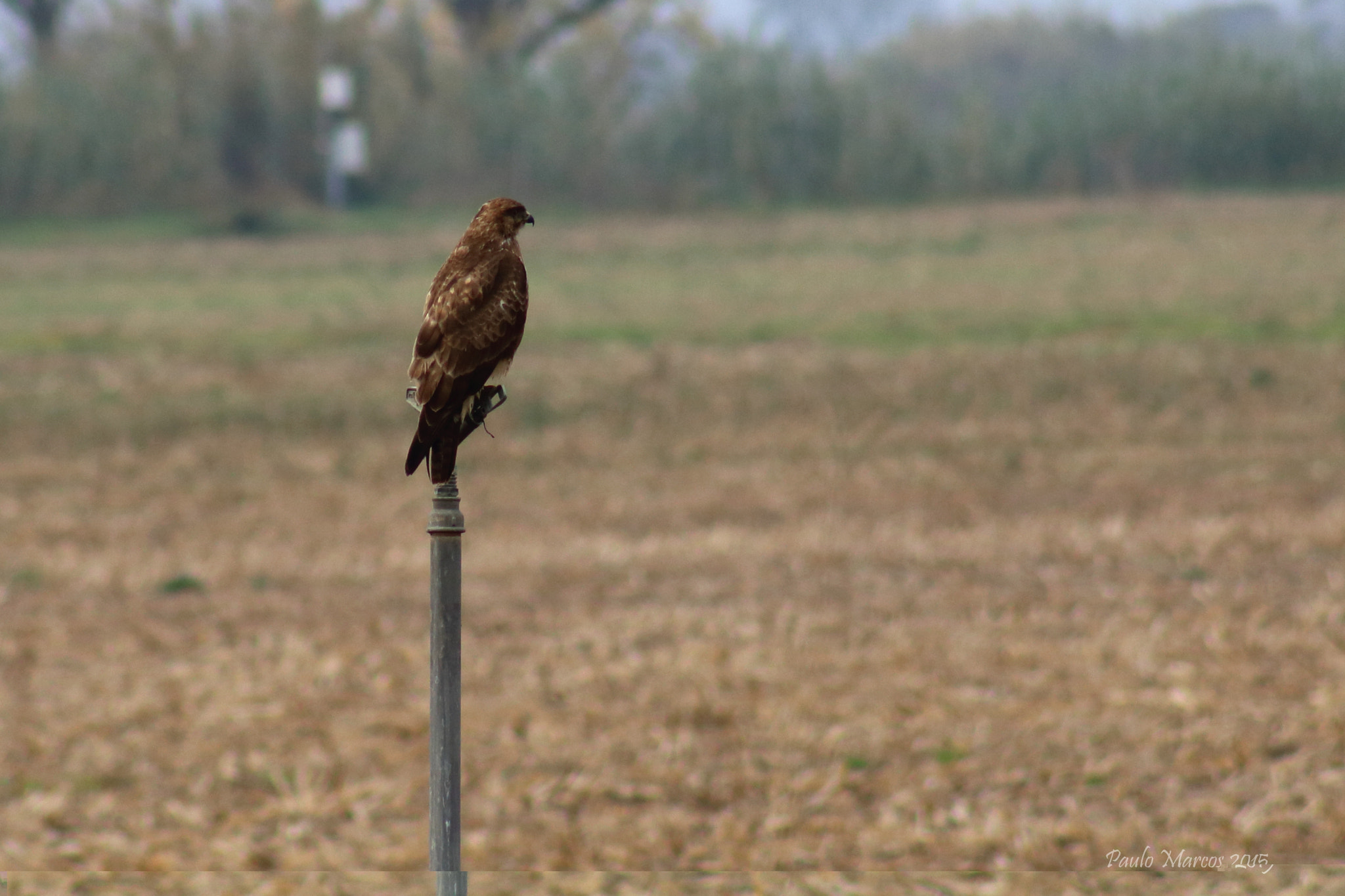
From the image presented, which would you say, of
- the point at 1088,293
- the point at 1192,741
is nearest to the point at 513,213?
the point at 1192,741

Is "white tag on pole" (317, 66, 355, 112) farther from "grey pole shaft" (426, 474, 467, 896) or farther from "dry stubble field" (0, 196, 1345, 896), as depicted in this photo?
"grey pole shaft" (426, 474, 467, 896)

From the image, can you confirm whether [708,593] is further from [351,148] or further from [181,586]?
[351,148]

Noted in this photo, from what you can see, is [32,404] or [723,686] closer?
[723,686]

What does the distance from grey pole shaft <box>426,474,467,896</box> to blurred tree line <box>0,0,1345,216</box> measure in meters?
29.5

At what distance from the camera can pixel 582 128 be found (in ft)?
111

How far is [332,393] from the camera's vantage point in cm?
1622

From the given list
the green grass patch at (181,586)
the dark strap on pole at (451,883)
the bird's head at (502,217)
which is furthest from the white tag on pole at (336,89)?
the dark strap on pole at (451,883)

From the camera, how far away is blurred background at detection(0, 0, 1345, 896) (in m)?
6.50

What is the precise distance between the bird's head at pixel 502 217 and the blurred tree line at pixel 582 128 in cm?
2939

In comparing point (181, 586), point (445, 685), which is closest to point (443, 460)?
point (445, 685)

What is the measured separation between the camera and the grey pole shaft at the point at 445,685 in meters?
2.91

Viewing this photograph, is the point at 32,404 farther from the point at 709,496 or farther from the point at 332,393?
the point at 709,496

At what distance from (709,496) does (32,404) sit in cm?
709

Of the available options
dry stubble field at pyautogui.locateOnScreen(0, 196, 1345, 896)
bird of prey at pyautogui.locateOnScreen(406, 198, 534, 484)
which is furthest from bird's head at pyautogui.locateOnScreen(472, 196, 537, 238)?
dry stubble field at pyautogui.locateOnScreen(0, 196, 1345, 896)
